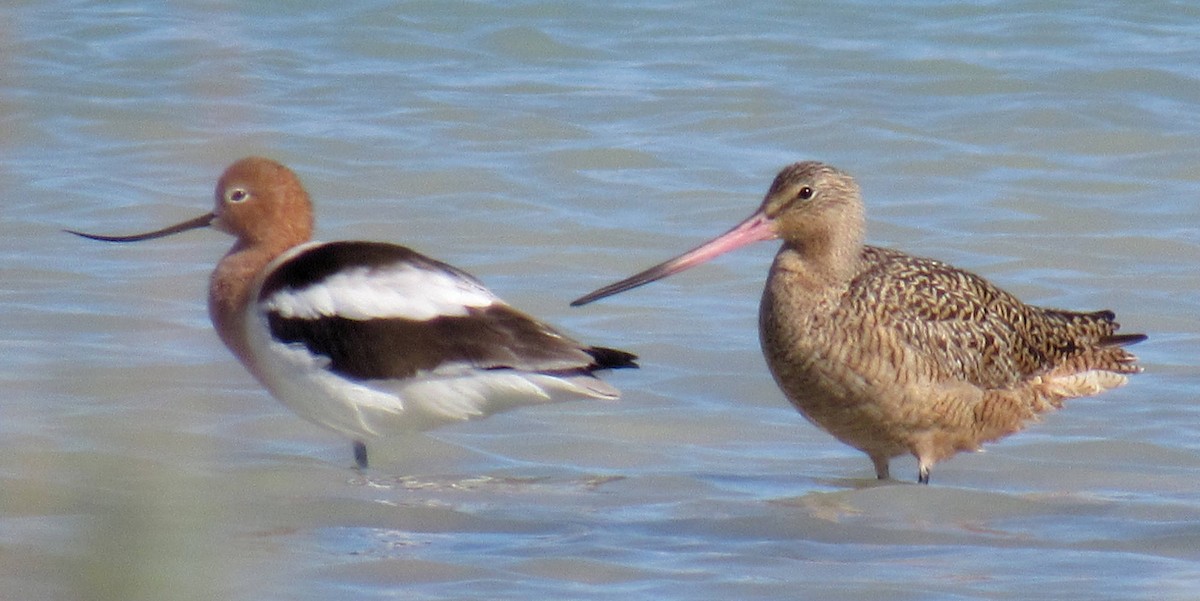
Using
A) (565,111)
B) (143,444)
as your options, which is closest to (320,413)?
(143,444)

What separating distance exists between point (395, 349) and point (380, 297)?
0.16 m

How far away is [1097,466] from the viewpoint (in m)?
5.69

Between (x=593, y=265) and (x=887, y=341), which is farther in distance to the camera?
(x=593, y=265)

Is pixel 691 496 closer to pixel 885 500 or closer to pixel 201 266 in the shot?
pixel 885 500

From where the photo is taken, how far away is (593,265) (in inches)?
312

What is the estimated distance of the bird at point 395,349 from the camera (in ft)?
17.5

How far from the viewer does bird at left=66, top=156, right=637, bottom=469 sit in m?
5.34

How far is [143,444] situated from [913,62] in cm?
923

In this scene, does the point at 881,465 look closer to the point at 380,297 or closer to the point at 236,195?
the point at 380,297

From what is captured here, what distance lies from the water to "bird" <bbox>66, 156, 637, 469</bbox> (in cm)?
23

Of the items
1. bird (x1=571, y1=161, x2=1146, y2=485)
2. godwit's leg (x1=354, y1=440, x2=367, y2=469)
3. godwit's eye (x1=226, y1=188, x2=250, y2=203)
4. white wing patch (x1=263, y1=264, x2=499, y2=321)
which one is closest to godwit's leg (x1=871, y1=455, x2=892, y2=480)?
bird (x1=571, y1=161, x2=1146, y2=485)

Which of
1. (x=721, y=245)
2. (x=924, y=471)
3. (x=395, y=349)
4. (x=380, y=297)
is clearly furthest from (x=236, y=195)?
(x=924, y=471)

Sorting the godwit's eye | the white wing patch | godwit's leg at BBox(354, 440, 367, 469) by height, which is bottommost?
godwit's leg at BBox(354, 440, 367, 469)

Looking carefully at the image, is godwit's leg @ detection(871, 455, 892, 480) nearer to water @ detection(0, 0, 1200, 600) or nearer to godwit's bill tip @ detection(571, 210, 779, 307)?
water @ detection(0, 0, 1200, 600)
